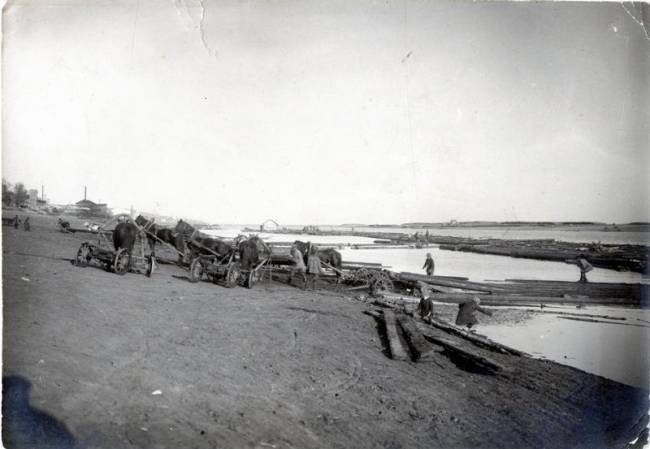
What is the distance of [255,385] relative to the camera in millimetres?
5773

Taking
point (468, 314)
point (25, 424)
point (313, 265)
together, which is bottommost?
point (25, 424)

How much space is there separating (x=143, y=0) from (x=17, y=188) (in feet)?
16.0

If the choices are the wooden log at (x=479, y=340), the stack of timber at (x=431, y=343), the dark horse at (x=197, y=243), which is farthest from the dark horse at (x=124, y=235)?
the wooden log at (x=479, y=340)

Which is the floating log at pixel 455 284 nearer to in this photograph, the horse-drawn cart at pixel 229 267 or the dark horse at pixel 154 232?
the horse-drawn cart at pixel 229 267

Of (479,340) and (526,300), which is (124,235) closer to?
(479,340)

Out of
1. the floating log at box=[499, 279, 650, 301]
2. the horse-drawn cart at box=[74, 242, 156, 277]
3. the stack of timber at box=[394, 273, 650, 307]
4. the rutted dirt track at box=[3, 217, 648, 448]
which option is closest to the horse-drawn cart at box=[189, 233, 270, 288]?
the horse-drawn cart at box=[74, 242, 156, 277]

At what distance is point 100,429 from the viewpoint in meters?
4.59

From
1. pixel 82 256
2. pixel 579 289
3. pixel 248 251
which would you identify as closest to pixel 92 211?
pixel 82 256

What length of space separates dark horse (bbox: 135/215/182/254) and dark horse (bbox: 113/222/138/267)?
254cm

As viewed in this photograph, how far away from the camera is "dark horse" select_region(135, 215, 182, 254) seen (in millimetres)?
14039

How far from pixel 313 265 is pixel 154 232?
238 inches

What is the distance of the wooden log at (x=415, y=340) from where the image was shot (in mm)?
7236

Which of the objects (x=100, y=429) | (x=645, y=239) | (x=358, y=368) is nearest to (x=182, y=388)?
(x=100, y=429)

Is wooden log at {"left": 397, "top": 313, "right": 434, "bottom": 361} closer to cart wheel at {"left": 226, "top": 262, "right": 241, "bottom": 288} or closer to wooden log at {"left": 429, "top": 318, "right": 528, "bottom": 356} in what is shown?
wooden log at {"left": 429, "top": 318, "right": 528, "bottom": 356}
